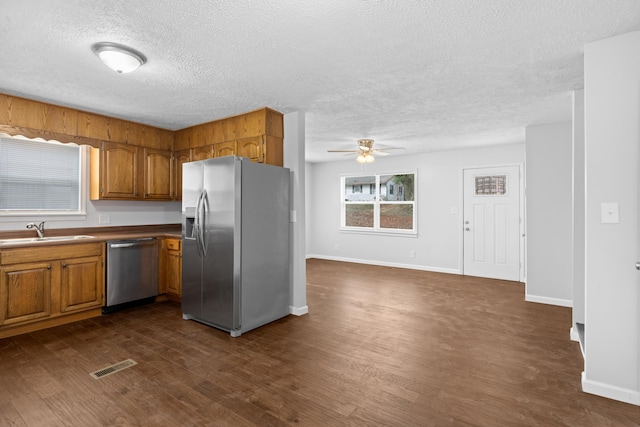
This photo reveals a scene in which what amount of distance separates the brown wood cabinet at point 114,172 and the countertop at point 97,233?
18.4 inches

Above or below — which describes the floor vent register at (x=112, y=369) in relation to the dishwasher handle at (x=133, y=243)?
below

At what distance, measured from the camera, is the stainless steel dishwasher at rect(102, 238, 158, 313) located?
3.95m

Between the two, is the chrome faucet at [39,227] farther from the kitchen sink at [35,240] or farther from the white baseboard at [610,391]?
the white baseboard at [610,391]

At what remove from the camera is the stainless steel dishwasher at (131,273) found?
3.95m

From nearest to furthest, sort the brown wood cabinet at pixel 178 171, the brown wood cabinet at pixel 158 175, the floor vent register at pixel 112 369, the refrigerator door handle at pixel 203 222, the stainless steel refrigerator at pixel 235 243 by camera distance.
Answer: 1. the floor vent register at pixel 112 369
2. the stainless steel refrigerator at pixel 235 243
3. the refrigerator door handle at pixel 203 222
4. the brown wood cabinet at pixel 158 175
5. the brown wood cabinet at pixel 178 171

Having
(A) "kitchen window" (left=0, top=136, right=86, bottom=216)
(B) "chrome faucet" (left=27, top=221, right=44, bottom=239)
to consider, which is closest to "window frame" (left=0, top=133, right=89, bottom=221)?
(A) "kitchen window" (left=0, top=136, right=86, bottom=216)

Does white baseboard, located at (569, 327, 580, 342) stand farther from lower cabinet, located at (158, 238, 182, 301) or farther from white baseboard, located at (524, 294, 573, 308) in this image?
lower cabinet, located at (158, 238, 182, 301)

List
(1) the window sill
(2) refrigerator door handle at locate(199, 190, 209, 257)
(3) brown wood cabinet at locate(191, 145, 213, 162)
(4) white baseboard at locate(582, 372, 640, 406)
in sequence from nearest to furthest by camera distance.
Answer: (4) white baseboard at locate(582, 372, 640, 406), (2) refrigerator door handle at locate(199, 190, 209, 257), (3) brown wood cabinet at locate(191, 145, 213, 162), (1) the window sill

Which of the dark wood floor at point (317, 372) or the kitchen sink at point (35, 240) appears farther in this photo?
the kitchen sink at point (35, 240)

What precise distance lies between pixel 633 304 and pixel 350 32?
8.56 feet

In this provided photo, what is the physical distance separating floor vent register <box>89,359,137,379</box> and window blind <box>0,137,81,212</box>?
2426 mm

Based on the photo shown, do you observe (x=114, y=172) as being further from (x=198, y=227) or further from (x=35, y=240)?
(x=198, y=227)

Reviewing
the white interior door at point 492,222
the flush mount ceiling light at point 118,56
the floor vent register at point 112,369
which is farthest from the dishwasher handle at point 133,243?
the white interior door at point 492,222

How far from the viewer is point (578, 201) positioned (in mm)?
3271
